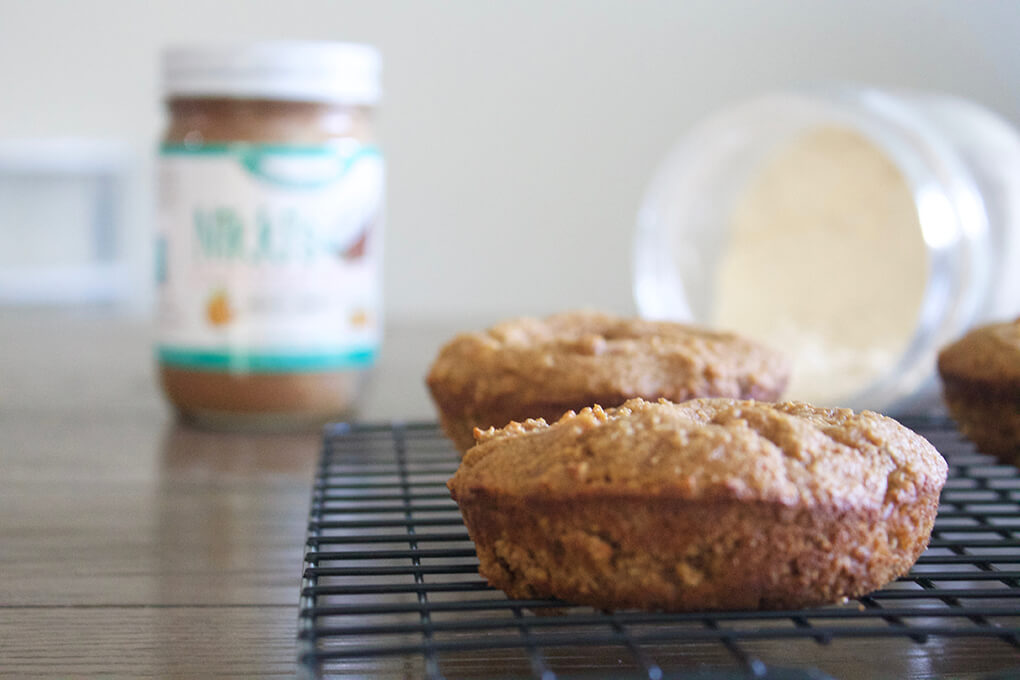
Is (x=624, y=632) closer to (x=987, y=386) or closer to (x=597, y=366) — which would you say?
(x=597, y=366)

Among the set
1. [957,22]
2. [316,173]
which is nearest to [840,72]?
[957,22]

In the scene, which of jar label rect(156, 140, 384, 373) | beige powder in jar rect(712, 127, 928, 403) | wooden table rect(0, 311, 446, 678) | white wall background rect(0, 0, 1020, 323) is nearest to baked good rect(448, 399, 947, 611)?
wooden table rect(0, 311, 446, 678)

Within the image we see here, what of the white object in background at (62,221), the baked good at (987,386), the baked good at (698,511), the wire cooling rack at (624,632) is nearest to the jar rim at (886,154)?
the baked good at (987,386)

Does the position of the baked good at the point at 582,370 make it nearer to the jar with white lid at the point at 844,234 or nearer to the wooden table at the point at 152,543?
the wooden table at the point at 152,543

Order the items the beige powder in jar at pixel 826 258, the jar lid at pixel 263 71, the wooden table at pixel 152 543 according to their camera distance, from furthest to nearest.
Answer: the beige powder in jar at pixel 826 258, the jar lid at pixel 263 71, the wooden table at pixel 152 543

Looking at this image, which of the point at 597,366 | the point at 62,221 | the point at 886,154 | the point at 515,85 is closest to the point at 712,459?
the point at 597,366

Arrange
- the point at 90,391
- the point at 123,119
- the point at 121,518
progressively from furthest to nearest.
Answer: the point at 123,119
the point at 90,391
the point at 121,518

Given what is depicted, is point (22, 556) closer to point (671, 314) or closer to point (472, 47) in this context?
point (671, 314)
